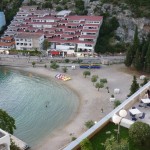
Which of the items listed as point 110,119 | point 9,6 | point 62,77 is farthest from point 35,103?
point 9,6

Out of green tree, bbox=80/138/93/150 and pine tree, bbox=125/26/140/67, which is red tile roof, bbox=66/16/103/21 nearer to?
pine tree, bbox=125/26/140/67

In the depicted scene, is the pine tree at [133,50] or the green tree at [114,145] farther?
the pine tree at [133,50]

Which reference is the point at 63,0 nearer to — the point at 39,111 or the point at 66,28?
the point at 66,28

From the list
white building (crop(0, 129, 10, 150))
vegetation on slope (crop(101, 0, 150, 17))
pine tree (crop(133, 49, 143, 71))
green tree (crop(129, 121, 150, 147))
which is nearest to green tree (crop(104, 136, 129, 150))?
green tree (crop(129, 121, 150, 147))

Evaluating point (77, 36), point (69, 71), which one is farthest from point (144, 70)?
point (77, 36)

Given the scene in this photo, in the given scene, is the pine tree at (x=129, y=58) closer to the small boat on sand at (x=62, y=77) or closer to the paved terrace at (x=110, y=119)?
the small boat on sand at (x=62, y=77)

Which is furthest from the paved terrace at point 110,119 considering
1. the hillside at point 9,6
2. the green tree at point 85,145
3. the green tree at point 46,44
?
the hillside at point 9,6
